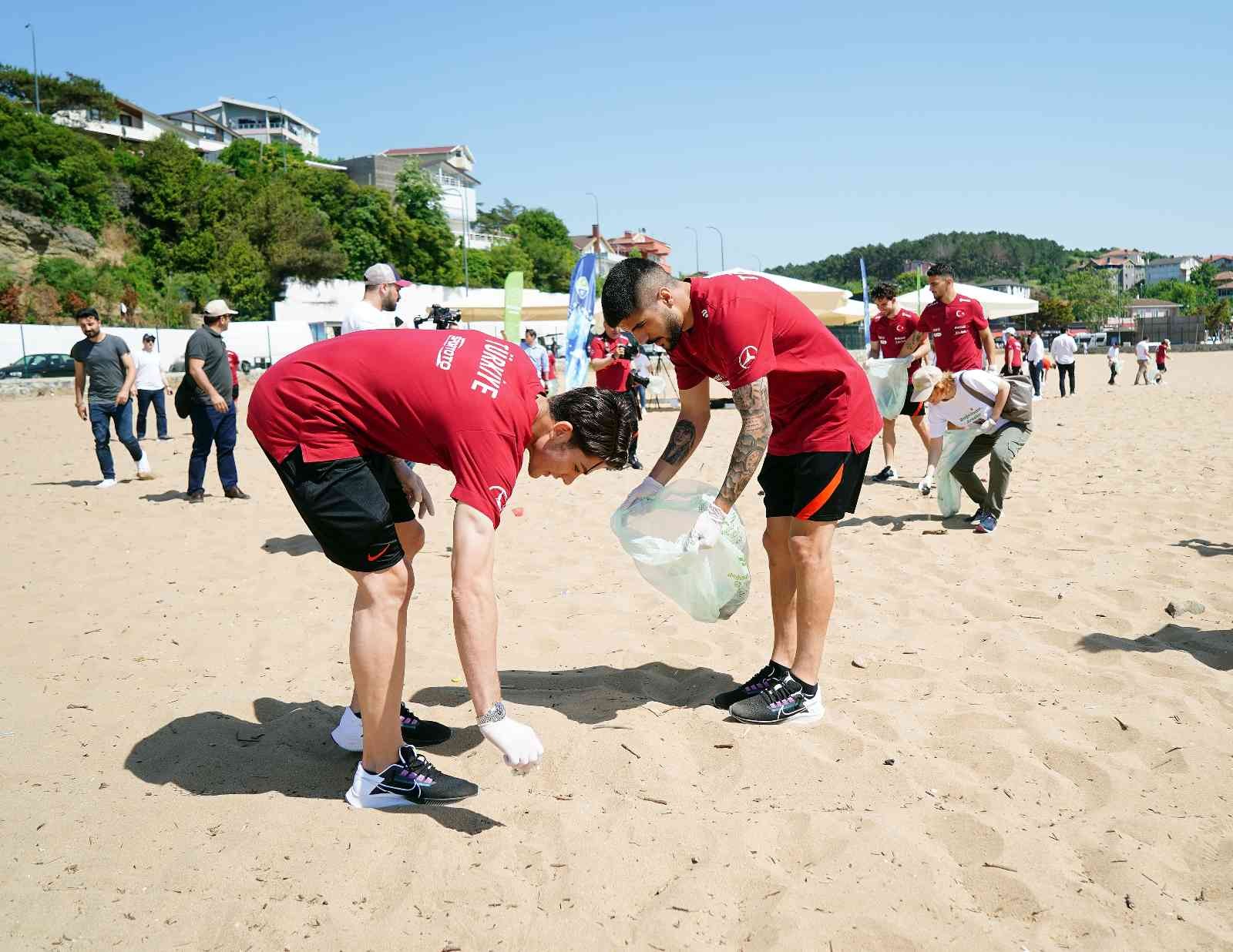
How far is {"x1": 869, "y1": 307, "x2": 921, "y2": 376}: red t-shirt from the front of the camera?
817 centimetres

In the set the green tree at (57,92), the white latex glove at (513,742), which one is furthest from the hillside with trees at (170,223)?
the white latex glove at (513,742)

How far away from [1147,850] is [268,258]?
5010 centimetres

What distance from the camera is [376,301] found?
6.17 m

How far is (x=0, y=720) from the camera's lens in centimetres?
335

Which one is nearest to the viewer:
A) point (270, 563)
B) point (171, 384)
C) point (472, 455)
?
point (472, 455)

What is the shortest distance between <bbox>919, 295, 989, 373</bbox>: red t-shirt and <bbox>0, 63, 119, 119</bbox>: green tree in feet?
211

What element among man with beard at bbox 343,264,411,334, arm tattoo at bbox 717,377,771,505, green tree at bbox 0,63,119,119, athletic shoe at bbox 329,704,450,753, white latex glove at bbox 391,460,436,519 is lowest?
athletic shoe at bbox 329,704,450,753

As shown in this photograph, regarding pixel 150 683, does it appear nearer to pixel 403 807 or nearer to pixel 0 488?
pixel 403 807

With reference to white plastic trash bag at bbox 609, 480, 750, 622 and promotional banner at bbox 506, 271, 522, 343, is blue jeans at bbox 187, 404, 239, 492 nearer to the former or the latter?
promotional banner at bbox 506, 271, 522, 343

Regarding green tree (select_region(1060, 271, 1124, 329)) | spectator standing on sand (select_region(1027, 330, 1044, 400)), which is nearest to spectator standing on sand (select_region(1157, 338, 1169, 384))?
spectator standing on sand (select_region(1027, 330, 1044, 400))

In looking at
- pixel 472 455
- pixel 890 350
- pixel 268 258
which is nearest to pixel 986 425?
pixel 890 350

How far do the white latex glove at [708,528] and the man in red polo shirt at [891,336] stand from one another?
536 cm

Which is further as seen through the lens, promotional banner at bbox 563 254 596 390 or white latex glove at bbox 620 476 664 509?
promotional banner at bbox 563 254 596 390

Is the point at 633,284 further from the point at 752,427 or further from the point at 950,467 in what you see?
the point at 950,467
